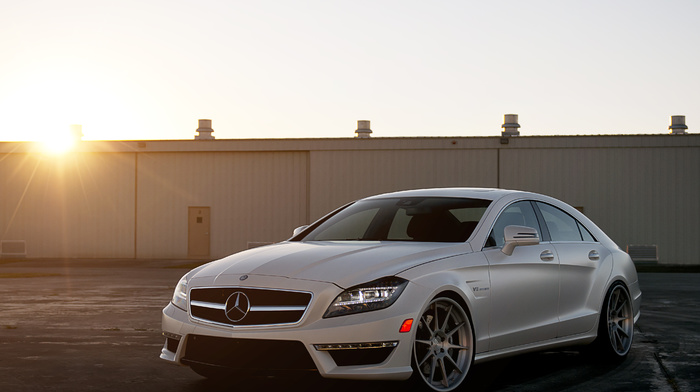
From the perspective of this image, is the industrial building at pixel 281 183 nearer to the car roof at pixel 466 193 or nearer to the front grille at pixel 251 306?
the car roof at pixel 466 193

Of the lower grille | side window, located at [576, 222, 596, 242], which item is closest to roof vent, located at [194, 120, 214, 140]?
side window, located at [576, 222, 596, 242]

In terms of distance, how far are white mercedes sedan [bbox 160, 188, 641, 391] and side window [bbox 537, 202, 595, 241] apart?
1.0 inches

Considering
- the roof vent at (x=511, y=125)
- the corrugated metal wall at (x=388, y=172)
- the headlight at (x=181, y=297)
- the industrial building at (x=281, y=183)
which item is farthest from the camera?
the roof vent at (x=511, y=125)

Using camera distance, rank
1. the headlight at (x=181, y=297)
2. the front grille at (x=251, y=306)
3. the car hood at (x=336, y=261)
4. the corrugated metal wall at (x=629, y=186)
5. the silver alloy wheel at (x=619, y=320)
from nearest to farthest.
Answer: the front grille at (x=251, y=306) < the car hood at (x=336, y=261) < the headlight at (x=181, y=297) < the silver alloy wheel at (x=619, y=320) < the corrugated metal wall at (x=629, y=186)

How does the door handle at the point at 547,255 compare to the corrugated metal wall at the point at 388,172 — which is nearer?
the door handle at the point at 547,255

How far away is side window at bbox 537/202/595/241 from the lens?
773 centimetres

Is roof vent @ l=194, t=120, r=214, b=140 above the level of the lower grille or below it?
above

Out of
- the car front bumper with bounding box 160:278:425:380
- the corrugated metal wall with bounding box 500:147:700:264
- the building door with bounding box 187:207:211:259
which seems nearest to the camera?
the car front bumper with bounding box 160:278:425:380

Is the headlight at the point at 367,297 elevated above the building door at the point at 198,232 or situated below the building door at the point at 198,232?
above

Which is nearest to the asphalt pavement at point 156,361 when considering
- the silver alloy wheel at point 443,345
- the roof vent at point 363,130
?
the silver alloy wheel at point 443,345

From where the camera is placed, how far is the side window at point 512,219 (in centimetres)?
689

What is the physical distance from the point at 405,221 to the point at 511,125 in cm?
2803

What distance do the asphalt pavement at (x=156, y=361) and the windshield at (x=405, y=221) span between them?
1.13 meters

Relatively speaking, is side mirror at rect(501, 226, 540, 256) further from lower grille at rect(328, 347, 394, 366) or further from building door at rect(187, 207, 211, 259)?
building door at rect(187, 207, 211, 259)
